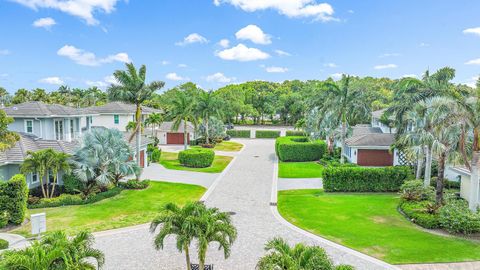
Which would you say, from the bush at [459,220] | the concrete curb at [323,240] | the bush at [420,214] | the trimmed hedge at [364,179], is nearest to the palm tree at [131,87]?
the concrete curb at [323,240]

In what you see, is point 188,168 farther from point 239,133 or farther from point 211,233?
point 239,133

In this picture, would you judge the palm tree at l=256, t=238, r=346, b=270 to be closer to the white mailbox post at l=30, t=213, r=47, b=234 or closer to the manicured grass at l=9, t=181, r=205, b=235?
the manicured grass at l=9, t=181, r=205, b=235

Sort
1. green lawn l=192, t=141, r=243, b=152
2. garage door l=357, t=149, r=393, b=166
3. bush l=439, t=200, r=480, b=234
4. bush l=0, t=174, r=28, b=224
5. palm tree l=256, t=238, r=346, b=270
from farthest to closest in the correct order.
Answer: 1. green lawn l=192, t=141, r=243, b=152
2. garage door l=357, t=149, r=393, b=166
3. bush l=0, t=174, r=28, b=224
4. bush l=439, t=200, r=480, b=234
5. palm tree l=256, t=238, r=346, b=270

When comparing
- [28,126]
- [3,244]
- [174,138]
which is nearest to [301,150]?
[174,138]

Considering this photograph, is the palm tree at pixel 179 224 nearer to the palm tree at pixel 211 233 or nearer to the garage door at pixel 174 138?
the palm tree at pixel 211 233

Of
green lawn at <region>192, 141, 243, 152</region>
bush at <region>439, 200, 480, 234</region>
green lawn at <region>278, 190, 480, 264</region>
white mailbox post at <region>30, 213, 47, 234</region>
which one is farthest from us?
green lawn at <region>192, 141, 243, 152</region>

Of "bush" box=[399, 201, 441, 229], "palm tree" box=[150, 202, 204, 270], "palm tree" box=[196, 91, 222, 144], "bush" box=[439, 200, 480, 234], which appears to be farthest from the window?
"bush" box=[439, 200, 480, 234]

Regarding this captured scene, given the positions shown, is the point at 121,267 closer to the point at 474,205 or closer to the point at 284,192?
the point at 284,192
